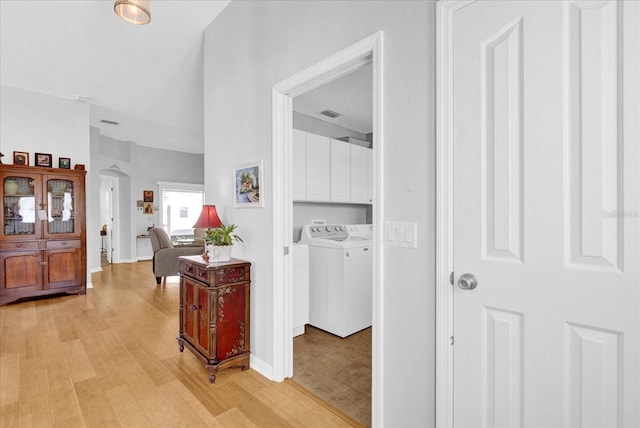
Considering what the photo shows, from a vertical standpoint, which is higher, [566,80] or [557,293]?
[566,80]

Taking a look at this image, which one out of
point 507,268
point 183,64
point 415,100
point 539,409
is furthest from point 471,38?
point 183,64

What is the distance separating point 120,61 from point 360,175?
3.13 m

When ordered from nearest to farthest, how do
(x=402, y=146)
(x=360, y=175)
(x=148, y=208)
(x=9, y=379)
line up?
(x=402, y=146) < (x=9, y=379) < (x=360, y=175) < (x=148, y=208)

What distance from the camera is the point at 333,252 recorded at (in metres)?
3.12

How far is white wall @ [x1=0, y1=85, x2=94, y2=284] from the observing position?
4273 millimetres

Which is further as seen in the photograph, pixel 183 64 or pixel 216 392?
pixel 183 64

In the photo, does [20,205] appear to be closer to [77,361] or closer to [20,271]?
[20,271]

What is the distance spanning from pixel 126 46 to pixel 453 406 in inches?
163

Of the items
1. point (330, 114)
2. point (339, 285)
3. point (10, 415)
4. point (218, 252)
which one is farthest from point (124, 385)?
point (330, 114)

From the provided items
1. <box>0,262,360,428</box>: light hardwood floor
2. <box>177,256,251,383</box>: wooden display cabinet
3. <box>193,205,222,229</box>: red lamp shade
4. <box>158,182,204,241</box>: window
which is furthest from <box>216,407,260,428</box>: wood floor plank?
<box>158,182,204,241</box>: window

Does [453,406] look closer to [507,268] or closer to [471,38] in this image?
[507,268]

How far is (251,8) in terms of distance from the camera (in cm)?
249

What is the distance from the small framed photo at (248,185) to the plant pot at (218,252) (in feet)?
1.19

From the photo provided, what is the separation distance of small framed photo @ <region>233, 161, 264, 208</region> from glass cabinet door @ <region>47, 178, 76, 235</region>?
11.3 feet
